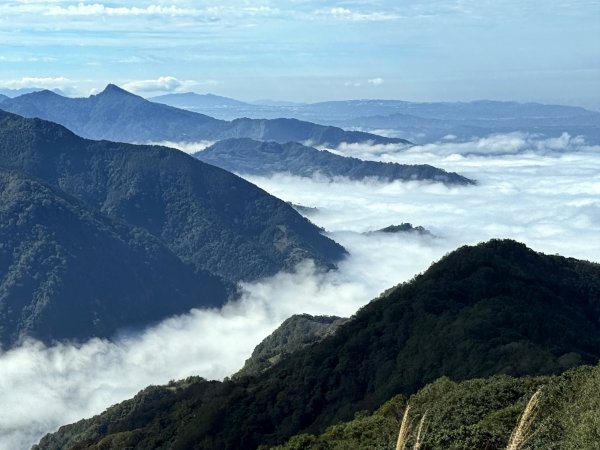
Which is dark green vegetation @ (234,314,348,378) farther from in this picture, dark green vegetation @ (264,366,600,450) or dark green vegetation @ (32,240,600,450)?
dark green vegetation @ (264,366,600,450)

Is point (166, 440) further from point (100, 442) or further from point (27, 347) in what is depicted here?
point (27, 347)

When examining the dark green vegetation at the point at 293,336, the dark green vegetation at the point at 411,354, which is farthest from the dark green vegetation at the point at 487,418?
the dark green vegetation at the point at 293,336

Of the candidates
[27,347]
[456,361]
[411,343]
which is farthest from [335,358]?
[27,347]

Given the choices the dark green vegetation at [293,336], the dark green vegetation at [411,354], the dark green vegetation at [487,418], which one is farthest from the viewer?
the dark green vegetation at [293,336]

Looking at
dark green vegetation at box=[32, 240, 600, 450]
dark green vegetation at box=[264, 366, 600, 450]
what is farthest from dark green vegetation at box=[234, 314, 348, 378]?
dark green vegetation at box=[264, 366, 600, 450]

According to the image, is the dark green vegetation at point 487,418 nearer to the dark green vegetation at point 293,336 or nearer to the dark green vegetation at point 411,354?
the dark green vegetation at point 411,354

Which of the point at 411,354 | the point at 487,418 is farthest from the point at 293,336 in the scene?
the point at 487,418
